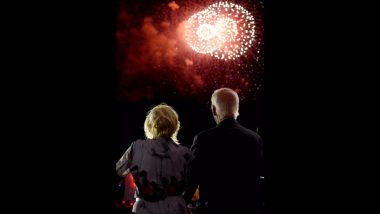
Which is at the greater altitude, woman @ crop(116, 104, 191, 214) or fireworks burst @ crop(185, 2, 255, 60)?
fireworks burst @ crop(185, 2, 255, 60)

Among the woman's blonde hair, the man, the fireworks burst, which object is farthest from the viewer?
the fireworks burst

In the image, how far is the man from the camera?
212 cm

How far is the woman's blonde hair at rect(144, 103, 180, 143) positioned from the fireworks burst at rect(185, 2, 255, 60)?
4409 mm

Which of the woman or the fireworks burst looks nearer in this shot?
the woman

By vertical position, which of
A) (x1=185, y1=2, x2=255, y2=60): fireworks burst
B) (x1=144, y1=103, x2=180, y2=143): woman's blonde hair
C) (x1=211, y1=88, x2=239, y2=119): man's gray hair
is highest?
(x1=185, y1=2, x2=255, y2=60): fireworks burst

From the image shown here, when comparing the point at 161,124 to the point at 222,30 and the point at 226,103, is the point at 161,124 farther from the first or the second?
the point at 222,30

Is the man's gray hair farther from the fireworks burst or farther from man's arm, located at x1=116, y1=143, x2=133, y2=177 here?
the fireworks burst

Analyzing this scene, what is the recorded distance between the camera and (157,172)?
2236 millimetres

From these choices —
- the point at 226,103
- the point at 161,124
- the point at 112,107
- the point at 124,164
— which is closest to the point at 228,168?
the point at 226,103

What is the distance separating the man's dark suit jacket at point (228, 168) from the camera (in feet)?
6.96

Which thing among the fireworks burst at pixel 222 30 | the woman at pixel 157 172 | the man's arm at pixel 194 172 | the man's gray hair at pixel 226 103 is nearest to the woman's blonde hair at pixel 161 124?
the woman at pixel 157 172

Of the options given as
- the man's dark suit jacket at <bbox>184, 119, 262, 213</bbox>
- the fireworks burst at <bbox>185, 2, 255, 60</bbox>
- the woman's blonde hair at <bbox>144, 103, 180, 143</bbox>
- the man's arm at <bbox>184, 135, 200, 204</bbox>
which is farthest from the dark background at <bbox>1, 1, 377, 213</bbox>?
the fireworks burst at <bbox>185, 2, 255, 60</bbox>

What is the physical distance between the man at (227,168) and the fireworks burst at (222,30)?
4633 millimetres

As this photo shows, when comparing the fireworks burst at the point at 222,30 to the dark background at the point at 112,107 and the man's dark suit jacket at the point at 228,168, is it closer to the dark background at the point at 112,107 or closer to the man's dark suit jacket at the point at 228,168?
the man's dark suit jacket at the point at 228,168
